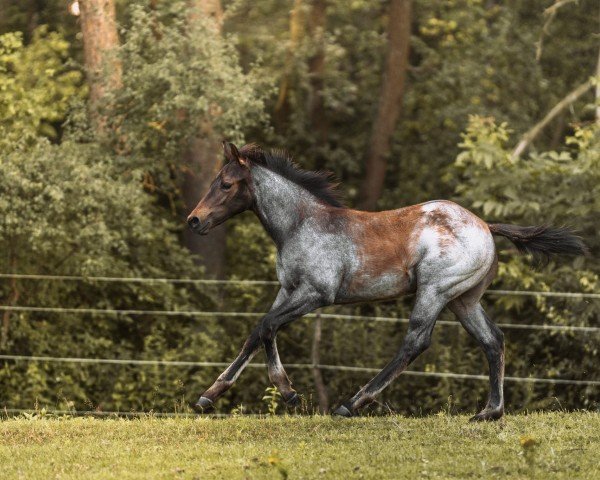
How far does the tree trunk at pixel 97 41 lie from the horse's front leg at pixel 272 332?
27.0 feet

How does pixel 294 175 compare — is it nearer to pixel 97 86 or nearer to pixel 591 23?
pixel 97 86

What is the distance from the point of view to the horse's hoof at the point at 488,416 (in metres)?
8.77

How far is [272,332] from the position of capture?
841 centimetres

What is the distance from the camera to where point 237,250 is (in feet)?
62.2

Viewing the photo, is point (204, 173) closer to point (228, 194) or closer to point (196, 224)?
point (228, 194)

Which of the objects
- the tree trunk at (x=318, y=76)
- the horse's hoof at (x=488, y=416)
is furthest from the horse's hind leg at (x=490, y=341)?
the tree trunk at (x=318, y=76)

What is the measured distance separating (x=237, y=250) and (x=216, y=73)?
434 centimetres

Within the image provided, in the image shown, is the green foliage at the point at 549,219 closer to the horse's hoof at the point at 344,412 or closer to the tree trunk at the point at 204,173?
the tree trunk at the point at 204,173

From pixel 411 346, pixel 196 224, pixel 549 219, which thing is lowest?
pixel 549 219

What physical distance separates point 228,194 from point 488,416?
2.55m

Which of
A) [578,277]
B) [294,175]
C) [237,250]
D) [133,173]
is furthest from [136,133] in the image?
[294,175]

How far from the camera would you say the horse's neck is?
8.73 meters

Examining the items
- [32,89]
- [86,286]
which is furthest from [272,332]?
[32,89]

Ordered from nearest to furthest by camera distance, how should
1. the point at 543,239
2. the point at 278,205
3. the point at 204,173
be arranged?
the point at 278,205 → the point at 543,239 → the point at 204,173
